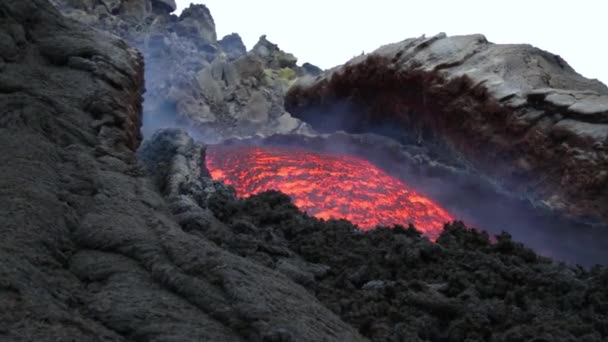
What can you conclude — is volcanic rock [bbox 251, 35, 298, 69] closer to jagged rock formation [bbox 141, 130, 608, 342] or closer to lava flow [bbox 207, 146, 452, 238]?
lava flow [bbox 207, 146, 452, 238]

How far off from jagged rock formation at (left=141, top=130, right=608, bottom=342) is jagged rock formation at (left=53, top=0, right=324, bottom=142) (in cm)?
2132

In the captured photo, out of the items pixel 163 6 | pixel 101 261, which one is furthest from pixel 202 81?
pixel 101 261

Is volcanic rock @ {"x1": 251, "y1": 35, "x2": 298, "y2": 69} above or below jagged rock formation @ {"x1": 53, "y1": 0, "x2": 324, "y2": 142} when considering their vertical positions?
above

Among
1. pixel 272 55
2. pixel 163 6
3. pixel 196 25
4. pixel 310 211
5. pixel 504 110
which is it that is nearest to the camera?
pixel 504 110

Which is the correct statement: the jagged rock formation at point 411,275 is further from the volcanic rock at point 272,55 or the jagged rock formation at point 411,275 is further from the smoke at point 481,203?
the volcanic rock at point 272,55

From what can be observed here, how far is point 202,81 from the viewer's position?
103 feet

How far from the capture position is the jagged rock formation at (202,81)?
2981cm

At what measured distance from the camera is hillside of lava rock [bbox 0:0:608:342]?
9.89 feet

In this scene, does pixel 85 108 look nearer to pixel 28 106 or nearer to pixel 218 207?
pixel 28 106

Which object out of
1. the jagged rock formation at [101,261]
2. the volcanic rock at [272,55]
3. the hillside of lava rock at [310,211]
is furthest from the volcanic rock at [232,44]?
the jagged rock formation at [101,261]

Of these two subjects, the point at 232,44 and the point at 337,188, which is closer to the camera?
the point at 337,188

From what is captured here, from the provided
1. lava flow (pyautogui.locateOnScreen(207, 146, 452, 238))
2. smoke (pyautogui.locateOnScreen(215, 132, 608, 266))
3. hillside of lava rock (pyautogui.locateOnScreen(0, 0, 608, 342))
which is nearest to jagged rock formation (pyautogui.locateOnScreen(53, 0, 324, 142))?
smoke (pyautogui.locateOnScreen(215, 132, 608, 266))

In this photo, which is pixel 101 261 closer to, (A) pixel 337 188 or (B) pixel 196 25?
(A) pixel 337 188

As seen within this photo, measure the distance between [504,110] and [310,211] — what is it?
15.9ft
